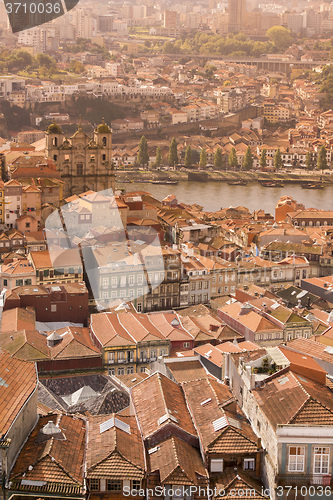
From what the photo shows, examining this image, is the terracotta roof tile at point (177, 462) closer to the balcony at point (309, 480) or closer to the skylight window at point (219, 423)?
the skylight window at point (219, 423)

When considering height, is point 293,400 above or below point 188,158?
above

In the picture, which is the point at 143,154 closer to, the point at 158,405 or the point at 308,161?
the point at 308,161

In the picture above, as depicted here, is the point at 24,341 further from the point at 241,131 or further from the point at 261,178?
the point at 241,131

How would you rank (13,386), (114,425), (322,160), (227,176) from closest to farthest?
1. (114,425)
2. (13,386)
3. (227,176)
4. (322,160)

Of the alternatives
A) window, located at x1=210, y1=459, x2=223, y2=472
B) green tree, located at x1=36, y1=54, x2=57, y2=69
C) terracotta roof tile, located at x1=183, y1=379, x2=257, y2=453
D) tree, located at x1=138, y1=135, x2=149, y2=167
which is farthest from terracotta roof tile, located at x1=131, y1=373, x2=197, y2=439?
green tree, located at x1=36, y1=54, x2=57, y2=69

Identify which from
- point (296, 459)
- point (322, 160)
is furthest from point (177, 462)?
point (322, 160)

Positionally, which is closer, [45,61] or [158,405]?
[158,405]

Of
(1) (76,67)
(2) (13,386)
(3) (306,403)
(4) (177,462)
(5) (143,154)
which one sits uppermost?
(1) (76,67)

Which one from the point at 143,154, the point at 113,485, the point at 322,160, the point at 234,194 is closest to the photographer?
the point at 113,485
